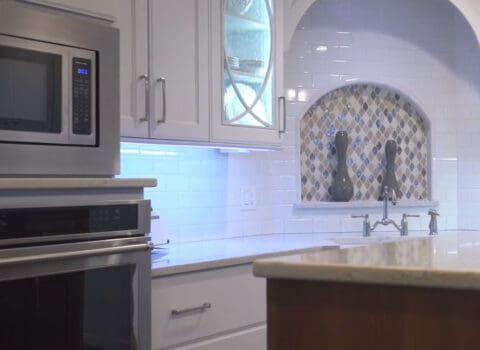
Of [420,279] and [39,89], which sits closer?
[420,279]

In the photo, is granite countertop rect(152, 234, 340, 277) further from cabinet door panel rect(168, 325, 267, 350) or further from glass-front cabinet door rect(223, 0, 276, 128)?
glass-front cabinet door rect(223, 0, 276, 128)

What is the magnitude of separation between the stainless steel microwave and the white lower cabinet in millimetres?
488

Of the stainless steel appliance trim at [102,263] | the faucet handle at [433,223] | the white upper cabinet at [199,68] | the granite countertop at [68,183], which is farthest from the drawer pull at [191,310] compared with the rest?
the faucet handle at [433,223]

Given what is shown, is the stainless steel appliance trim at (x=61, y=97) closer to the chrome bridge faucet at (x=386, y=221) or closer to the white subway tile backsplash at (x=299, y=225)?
the white subway tile backsplash at (x=299, y=225)

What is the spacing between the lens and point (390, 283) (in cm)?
115

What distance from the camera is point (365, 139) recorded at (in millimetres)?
3641

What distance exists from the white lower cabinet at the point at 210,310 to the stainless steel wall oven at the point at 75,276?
207 mm

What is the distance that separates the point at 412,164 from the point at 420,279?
2718mm

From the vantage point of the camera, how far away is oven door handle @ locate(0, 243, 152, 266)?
5.07ft

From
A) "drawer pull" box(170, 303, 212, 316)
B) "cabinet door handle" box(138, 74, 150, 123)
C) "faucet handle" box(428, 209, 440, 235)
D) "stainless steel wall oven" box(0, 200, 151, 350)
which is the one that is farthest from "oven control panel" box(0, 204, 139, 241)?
"faucet handle" box(428, 209, 440, 235)

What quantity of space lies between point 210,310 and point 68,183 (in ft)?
2.64

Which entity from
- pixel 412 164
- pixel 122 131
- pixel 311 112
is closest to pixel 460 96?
pixel 412 164

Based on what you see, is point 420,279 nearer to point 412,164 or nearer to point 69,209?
point 69,209

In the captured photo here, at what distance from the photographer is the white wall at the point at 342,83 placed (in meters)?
3.10
